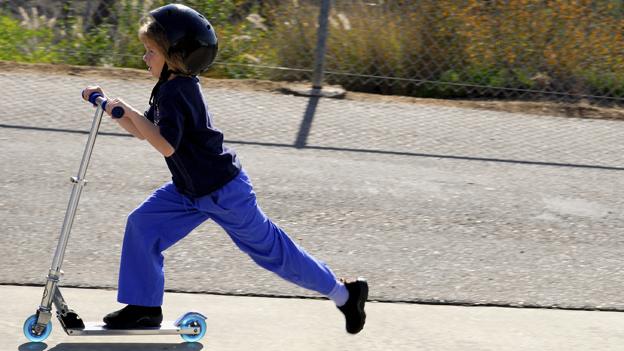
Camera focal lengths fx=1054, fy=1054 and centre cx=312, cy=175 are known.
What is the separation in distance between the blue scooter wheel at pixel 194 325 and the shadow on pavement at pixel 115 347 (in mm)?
27

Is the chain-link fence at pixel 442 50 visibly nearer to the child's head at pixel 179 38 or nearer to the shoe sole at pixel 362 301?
the shoe sole at pixel 362 301

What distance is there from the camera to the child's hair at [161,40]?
384 centimetres

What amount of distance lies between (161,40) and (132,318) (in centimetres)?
112

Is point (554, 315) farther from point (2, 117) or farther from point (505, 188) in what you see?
point (2, 117)

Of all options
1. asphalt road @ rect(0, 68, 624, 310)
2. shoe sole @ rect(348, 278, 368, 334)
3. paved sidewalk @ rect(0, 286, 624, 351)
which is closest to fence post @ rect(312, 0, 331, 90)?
asphalt road @ rect(0, 68, 624, 310)

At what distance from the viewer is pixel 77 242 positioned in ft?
17.9

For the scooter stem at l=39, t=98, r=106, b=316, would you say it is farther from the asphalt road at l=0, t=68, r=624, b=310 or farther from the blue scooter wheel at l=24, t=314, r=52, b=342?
the asphalt road at l=0, t=68, r=624, b=310

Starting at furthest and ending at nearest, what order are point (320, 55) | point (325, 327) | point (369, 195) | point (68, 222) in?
point (320, 55) < point (369, 195) < point (325, 327) < point (68, 222)

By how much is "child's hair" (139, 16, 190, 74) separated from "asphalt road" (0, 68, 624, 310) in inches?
55.4

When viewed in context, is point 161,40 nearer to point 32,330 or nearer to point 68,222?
point 68,222

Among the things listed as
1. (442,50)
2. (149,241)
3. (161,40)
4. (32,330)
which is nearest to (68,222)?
(149,241)

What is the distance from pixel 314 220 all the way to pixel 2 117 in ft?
9.28

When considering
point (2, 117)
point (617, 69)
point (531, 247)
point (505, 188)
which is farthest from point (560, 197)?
point (2, 117)

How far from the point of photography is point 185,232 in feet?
13.8
